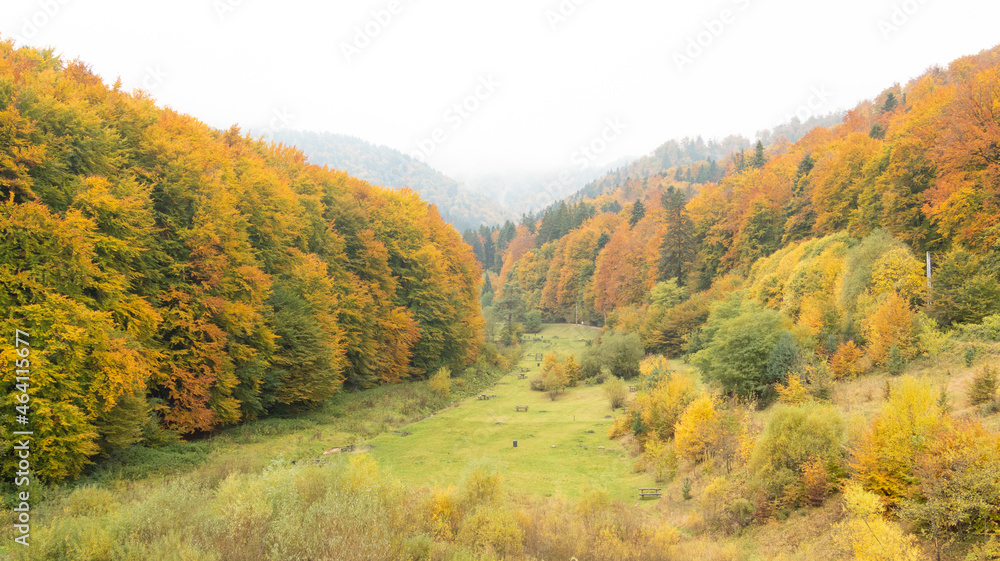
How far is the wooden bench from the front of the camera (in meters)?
16.0

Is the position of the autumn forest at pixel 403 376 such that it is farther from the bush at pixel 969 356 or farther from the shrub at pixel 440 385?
the bush at pixel 969 356

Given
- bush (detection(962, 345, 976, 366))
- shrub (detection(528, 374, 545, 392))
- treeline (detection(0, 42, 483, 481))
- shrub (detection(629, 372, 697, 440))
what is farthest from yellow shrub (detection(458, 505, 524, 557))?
shrub (detection(528, 374, 545, 392))

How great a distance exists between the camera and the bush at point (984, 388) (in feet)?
41.1

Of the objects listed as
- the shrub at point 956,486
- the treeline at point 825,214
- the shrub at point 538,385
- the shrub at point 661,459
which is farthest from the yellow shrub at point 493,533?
the shrub at point 538,385

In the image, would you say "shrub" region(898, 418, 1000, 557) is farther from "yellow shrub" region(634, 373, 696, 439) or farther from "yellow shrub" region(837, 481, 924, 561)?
"yellow shrub" region(634, 373, 696, 439)

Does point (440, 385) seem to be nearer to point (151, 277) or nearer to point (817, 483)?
point (151, 277)

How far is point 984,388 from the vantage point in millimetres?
12656

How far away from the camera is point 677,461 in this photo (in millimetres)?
17797

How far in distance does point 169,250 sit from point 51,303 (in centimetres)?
711

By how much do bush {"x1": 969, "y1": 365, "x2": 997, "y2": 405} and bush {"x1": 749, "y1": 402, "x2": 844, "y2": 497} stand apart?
3920 millimetres

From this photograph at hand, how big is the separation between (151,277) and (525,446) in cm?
1866

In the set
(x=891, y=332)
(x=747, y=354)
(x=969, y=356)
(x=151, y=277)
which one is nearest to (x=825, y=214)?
(x=891, y=332)

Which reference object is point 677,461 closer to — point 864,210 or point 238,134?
point 864,210

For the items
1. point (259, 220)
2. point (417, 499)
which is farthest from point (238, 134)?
point (417, 499)
